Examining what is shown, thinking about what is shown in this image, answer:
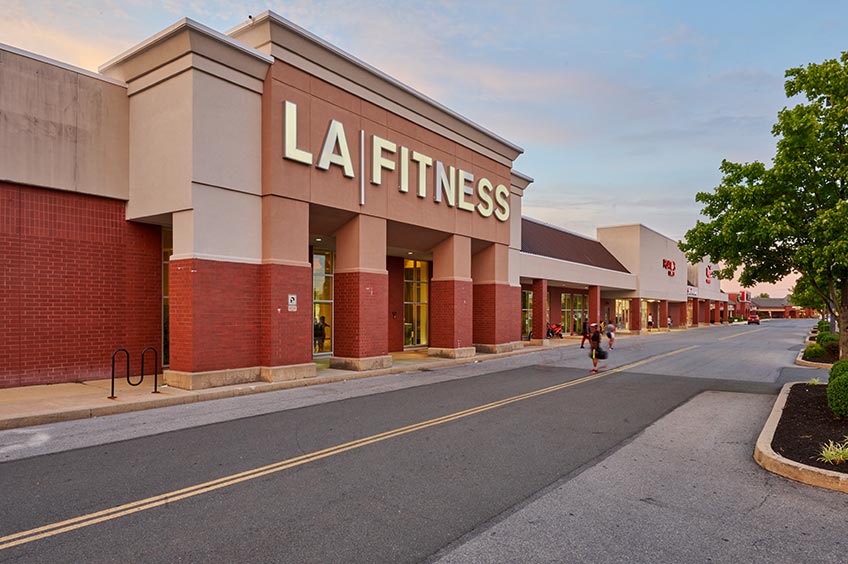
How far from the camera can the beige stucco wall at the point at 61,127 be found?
12.4 metres

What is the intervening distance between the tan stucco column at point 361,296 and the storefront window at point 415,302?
24.6 ft

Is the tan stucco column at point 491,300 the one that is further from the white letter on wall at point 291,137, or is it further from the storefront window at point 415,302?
the white letter on wall at point 291,137

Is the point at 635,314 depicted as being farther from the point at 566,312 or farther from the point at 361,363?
the point at 361,363

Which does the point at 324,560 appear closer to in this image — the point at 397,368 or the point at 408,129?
the point at 397,368

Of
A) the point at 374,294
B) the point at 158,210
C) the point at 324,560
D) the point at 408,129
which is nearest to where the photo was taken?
the point at 324,560

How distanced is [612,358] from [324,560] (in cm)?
2103

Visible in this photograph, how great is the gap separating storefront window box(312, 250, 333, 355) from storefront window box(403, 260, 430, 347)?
4.88 metres

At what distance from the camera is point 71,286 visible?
13.4m

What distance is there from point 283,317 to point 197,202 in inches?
152

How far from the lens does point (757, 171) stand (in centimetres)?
1393

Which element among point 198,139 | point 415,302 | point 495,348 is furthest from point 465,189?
point 198,139

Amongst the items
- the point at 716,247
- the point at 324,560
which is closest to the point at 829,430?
the point at 716,247

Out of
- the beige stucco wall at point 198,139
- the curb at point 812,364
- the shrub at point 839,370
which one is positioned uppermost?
the beige stucco wall at point 198,139

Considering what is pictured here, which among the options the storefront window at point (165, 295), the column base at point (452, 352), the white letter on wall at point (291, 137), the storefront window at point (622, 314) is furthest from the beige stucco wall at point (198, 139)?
the storefront window at point (622, 314)
